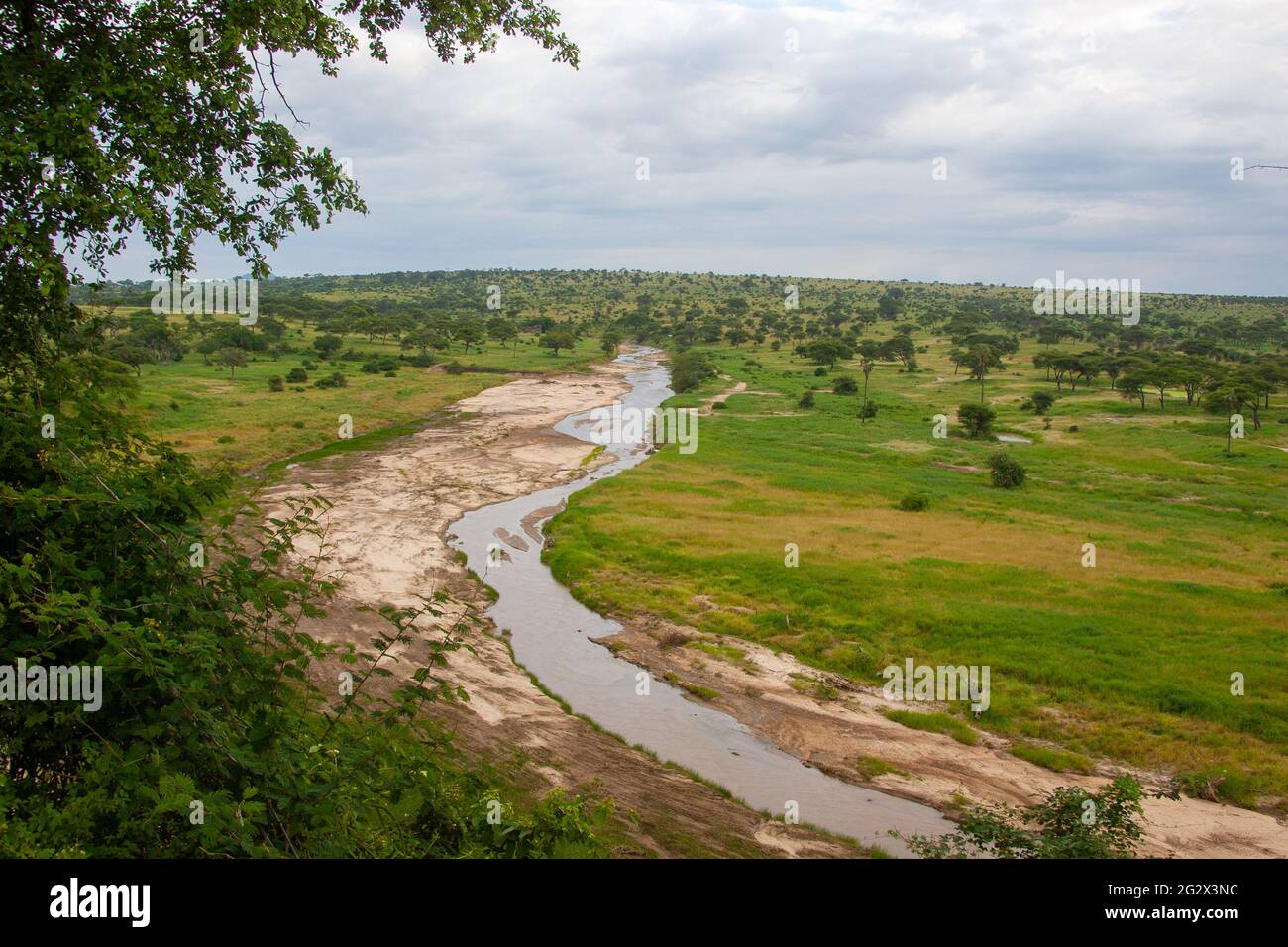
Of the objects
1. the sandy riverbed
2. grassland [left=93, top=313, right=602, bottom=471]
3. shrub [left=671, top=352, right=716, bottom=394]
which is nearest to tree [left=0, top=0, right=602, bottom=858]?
the sandy riverbed

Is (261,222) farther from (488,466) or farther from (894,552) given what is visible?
(488,466)

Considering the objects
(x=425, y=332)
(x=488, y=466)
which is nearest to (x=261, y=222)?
(x=488, y=466)

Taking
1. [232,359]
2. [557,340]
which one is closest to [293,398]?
[232,359]

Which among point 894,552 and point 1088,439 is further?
point 1088,439

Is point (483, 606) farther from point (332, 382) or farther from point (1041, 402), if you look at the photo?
point (1041, 402)

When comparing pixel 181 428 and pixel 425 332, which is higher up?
pixel 425 332

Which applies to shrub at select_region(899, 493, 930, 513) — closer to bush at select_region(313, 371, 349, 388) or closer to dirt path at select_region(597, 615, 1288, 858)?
dirt path at select_region(597, 615, 1288, 858)

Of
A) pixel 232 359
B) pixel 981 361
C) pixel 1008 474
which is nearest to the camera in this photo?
pixel 1008 474
